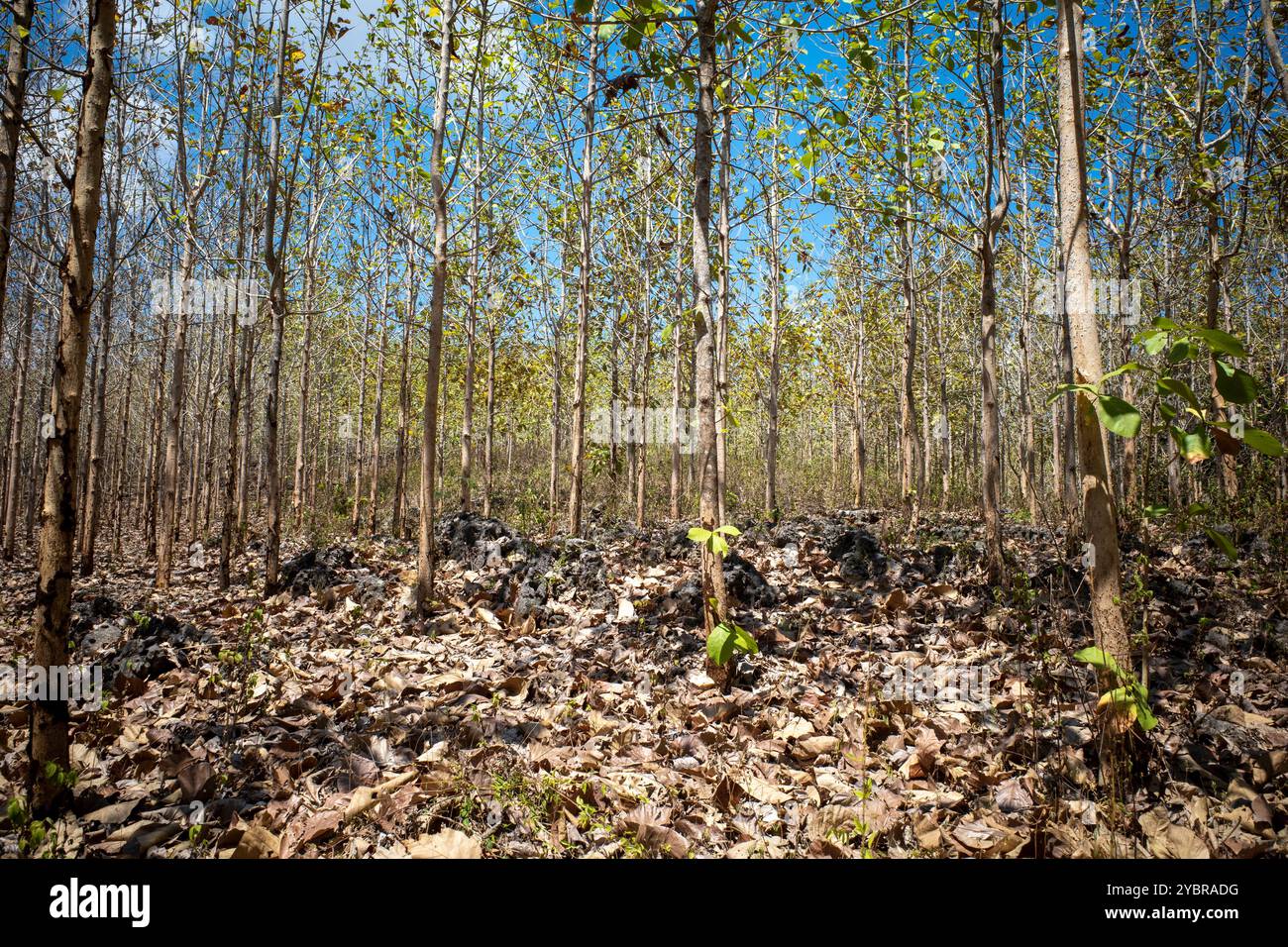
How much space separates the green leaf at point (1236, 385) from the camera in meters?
1.68

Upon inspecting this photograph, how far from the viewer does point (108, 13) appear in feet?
8.45

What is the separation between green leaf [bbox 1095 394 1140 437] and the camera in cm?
166

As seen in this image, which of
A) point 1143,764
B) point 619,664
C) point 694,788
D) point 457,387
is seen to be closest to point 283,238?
point 619,664

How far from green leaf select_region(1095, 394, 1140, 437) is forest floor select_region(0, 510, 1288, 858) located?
3.60ft

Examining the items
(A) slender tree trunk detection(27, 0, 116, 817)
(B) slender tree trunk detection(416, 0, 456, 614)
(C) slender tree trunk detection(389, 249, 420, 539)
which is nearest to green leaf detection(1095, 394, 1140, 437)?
(A) slender tree trunk detection(27, 0, 116, 817)

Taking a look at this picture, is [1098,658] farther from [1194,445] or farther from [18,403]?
[18,403]

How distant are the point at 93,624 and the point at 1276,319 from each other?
1624 centimetres

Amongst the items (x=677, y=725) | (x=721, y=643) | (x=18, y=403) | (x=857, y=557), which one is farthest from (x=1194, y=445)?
(x=18, y=403)

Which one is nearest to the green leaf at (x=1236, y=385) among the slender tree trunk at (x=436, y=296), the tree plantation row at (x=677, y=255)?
the tree plantation row at (x=677, y=255)

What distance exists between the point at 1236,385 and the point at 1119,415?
0.33 meters

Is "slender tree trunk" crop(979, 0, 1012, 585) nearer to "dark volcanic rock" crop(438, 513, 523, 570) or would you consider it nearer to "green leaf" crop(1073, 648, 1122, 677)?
"green leaf" crop(1073, 648, 1122, 677)

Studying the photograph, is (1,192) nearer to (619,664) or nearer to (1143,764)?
(619,664)

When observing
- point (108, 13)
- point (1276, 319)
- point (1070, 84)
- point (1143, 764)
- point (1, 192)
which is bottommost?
point (1143, 764)

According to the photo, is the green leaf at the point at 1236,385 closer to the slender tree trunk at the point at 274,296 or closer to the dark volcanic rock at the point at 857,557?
the dark volcanic rock at the point at 857,557
